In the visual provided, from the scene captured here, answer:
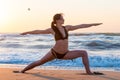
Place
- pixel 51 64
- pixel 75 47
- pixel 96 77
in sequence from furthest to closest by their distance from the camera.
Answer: pixel 75 47 → pixel 51 64 → pixel 96 77

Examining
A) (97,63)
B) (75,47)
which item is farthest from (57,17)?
(75,47)

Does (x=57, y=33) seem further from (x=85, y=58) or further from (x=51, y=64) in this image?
(x=51, y=64)

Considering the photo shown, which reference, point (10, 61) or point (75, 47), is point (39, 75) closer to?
point (10, 61)

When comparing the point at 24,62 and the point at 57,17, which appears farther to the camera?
the point at 24,62

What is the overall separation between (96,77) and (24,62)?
6.54 m

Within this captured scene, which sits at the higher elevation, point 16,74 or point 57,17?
point 57,17

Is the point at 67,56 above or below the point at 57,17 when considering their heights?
below

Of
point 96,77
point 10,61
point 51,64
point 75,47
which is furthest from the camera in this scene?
point 75,47

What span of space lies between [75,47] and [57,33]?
54.0 feet

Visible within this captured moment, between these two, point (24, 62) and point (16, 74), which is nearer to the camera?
point (16, 74)

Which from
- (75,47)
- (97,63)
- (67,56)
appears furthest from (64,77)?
(75,47)

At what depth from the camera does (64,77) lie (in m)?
9.78

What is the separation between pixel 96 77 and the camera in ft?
31.5

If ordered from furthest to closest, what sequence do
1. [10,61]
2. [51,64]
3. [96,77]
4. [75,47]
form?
1. [75,47]
2. [10,61]
3. [51,64]
4. [96,77]
